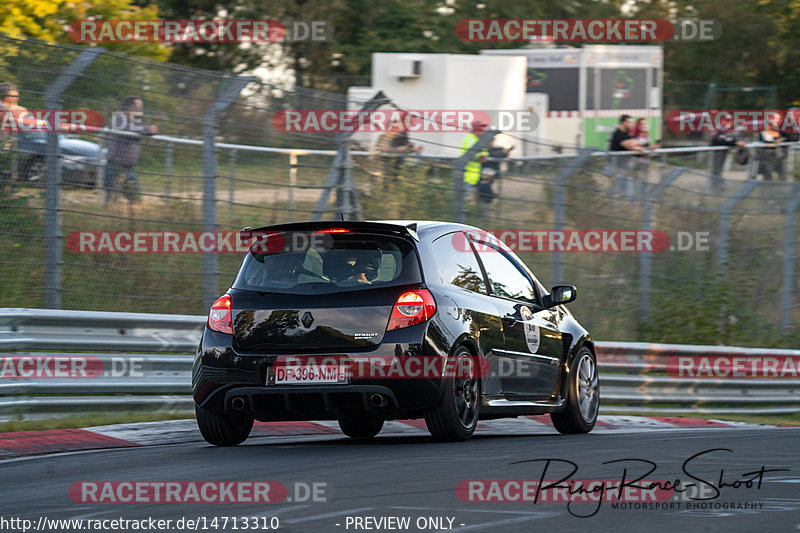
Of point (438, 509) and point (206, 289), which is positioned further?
point (206, 289)

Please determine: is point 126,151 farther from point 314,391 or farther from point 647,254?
point 647,254

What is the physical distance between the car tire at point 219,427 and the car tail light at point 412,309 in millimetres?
1440

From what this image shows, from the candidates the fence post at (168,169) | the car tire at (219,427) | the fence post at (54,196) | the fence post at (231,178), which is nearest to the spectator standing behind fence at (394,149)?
the fence post at (231,178)

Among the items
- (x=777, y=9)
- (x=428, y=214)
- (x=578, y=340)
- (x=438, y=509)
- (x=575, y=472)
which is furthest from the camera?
(x=777, y=9)

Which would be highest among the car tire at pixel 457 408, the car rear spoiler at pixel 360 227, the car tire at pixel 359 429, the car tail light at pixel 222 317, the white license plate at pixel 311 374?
the car rear spoiler at pixel 360 227

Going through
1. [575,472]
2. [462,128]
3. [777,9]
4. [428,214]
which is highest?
[777,9]

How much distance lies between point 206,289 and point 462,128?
364 cm

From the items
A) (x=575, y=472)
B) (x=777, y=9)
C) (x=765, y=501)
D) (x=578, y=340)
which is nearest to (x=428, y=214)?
(x=578, y=340)

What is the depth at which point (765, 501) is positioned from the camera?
690cm

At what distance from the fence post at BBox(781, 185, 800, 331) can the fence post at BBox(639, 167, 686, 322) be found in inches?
93.4

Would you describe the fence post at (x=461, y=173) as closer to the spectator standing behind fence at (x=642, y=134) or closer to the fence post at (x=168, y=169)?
the fence post at (x=168, y=169)

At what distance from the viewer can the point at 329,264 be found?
30.0 feet

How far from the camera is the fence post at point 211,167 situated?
12.7m

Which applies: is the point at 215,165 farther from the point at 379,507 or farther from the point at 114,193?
the point at 379,507
